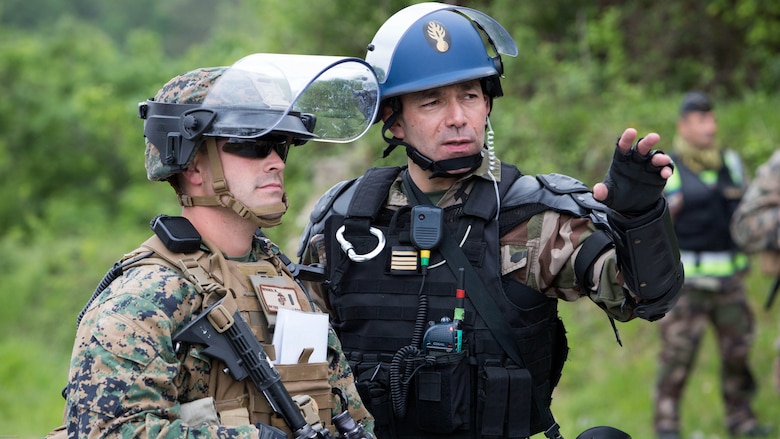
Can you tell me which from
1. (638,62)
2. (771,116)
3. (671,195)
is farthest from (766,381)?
(638,62)

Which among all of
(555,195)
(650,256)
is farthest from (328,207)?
(650,256)

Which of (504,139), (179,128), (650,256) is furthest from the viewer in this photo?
(504,139)

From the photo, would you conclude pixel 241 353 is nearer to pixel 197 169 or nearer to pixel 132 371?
pixel 132 371

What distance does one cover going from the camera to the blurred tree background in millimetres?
8742

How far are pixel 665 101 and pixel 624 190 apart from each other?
8896mm

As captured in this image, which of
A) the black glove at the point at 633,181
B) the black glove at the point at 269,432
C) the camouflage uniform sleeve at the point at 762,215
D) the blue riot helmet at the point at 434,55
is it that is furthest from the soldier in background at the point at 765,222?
the black glove at the point at 269,432

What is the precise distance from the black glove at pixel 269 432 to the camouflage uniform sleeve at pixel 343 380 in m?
0.49

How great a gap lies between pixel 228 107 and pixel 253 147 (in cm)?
13

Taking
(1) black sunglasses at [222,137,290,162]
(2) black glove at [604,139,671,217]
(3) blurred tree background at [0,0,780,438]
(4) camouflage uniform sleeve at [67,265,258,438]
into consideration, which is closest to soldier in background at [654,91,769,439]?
(3) blurred tree background at [0,0,780,438]

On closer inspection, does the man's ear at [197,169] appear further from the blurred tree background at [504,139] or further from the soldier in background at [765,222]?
the soldier in background at [765,222]

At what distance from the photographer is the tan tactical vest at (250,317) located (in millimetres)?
2693

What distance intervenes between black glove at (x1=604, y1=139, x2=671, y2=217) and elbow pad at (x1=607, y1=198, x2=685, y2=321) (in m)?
0.06

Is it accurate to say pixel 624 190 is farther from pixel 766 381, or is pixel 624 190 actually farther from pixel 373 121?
pixel 766 381

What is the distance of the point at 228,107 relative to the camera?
2.86 m
